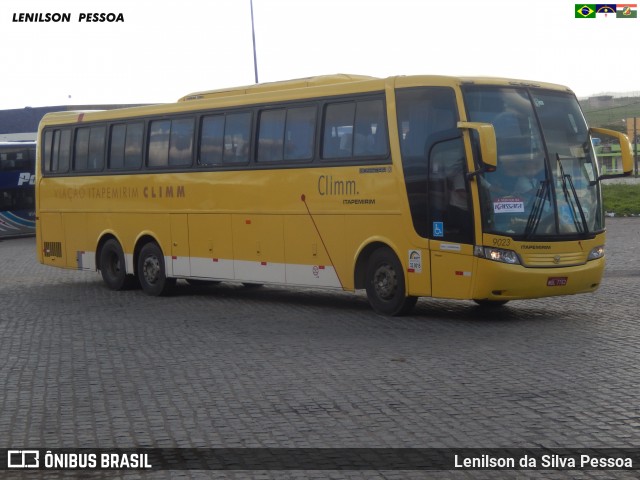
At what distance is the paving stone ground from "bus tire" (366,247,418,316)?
249 mm

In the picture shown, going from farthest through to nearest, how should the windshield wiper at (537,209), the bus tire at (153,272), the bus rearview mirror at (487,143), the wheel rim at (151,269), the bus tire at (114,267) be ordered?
the bus tire at (114,267), the wheel rim at (151,269), the bus tire at (153,272), the windshield wiper at (537,209), the bus rearview mirror at (487,143)

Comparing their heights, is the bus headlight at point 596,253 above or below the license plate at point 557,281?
above

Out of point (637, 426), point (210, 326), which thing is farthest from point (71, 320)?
point (637, 426)

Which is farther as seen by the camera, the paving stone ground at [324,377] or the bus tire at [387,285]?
the bus tire at [387,285]

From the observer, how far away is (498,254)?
49.2ft

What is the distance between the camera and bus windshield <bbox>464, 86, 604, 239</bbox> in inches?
595

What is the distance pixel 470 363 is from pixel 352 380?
1473 millimetres

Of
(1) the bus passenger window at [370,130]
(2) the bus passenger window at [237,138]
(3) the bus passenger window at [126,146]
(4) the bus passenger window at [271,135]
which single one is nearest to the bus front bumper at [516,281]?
(1) the bus passenger window at [370,130]

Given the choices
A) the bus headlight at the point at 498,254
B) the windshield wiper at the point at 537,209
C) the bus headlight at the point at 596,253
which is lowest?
the bus headlight at the point at 596,253

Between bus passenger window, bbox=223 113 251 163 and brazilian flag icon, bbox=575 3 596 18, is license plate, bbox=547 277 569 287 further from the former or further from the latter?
brazilian flag icon, bbox=575 3 596 18

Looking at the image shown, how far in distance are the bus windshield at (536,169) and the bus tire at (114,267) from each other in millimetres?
9087

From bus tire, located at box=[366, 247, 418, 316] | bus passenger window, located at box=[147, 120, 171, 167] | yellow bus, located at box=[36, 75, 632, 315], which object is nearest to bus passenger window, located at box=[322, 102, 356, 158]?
yellow bus, located at box=[36, 75, 632, 315]

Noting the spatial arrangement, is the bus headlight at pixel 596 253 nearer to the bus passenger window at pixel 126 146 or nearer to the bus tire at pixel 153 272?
the bus tire at pixel 153 272

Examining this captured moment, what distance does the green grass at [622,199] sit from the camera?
4603 cm
